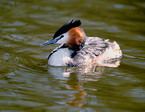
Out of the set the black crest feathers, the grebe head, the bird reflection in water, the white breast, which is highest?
the black crest feathers

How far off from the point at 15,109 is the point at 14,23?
6.17m

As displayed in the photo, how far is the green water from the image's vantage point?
578cm

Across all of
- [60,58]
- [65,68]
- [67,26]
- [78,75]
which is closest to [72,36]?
[67,26]

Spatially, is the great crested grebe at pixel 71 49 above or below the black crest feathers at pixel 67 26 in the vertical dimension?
Result: below

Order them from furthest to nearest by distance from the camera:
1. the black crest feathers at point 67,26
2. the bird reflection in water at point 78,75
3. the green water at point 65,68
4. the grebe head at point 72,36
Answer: the grebe head at point 72,36 → the black crest feathers at point 67,26 → the bird reflection in water at point 78,75 → the green water at point 65,68

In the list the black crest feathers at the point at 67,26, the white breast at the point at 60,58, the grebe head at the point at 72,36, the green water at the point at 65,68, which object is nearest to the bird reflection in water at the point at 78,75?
the green water at the point at 65,68

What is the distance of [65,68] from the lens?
7.79m

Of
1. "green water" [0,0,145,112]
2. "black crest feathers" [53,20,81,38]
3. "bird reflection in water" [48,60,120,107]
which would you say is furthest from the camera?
"black crest feathers" [53,20,81,38]

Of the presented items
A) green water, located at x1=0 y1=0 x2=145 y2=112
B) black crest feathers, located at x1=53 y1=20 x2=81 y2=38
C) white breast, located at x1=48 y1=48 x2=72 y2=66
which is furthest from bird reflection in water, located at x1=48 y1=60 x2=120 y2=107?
black crest feathers, located at x1=53 y1=20 x2=81 y2=38

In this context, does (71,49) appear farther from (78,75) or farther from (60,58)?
(78,75)

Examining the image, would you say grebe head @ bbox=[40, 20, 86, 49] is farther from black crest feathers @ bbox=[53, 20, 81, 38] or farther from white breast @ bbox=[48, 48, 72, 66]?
white breast @ bbox=[48, 48, 72, 66]

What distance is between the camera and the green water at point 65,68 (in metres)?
5.78

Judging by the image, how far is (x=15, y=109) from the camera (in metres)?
5.44

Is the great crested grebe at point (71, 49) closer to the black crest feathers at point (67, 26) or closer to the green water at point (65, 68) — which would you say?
the black crest feathers at point (67, 26)
